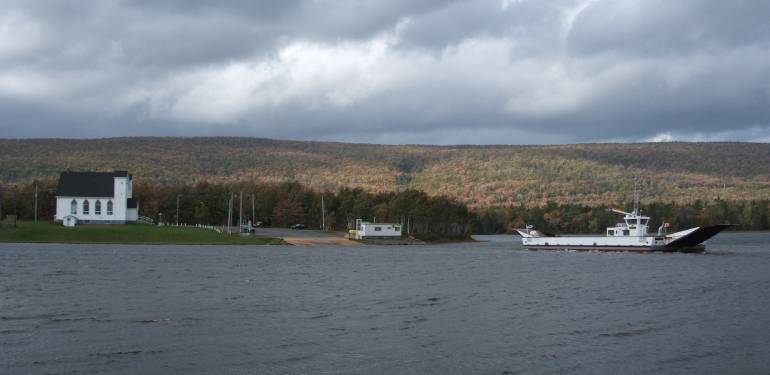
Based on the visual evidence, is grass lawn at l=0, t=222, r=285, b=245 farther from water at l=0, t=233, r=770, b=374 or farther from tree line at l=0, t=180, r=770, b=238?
water at l=0, t=233, r=770, b=374

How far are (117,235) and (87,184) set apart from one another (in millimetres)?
13777

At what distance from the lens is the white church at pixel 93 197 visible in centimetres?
10950

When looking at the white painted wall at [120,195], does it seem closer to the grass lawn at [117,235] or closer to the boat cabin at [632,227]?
the grass lawn at [117,235]

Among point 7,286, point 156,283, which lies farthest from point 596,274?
point 7,286

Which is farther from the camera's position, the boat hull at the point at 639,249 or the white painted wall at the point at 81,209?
the white painted wall at the point at 81,209

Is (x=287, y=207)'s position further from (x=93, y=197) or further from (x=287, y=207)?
(x=93, y=197)

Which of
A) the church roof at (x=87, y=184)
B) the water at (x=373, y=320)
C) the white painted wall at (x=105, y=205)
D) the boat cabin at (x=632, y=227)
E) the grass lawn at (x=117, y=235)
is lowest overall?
the water at (x=373, y=320)

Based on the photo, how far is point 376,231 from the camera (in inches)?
5069

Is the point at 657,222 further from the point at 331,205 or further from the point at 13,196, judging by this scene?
the point at 13,196

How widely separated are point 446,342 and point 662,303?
17.8 metres

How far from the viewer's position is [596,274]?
64.5 metres

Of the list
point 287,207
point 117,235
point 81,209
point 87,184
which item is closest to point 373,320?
point 117,235

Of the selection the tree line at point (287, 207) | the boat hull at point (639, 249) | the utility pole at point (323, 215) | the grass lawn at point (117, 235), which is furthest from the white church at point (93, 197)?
the boat hull at point (639, 249)

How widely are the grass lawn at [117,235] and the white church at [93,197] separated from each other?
3.15m
